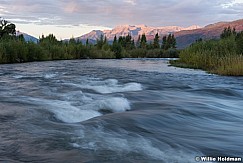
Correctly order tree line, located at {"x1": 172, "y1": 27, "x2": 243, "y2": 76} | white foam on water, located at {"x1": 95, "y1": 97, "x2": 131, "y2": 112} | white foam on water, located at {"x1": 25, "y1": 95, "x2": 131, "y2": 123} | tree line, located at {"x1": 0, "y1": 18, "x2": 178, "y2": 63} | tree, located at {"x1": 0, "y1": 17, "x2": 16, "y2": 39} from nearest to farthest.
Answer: white foam on water, located at {"x1": 25, "y1": 95, "x2": 131, "y2": 123} → white foam on water, located at {"x1": 95, "y1": 97, "x2": 131, "y2": 112} → tree line, located at {"x1": 172, "y1": 27, "x2": 243, "y2": 76} → tree line, located at {"x1": 0, "y1": 18, "x2": 178, "y2": 63} → tree, located at {"x1": 0, "y1": 17, "x2": 16, "y2": 39}

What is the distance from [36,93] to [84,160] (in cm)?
594

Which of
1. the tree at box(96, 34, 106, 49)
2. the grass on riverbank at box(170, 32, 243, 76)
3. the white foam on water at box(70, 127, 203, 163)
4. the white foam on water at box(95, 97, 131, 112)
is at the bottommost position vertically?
the white foam on water at box(70, 127, 203, 163)

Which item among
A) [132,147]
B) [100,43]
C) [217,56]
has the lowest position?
[132,147]

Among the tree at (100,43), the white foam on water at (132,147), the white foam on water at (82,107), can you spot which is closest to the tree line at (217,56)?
the white foam on water at (82,107)

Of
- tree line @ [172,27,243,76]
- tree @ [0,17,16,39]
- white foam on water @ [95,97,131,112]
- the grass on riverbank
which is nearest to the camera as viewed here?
white foam on water @ [95,97,131,112]

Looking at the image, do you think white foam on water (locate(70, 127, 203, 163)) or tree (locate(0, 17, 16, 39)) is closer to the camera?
white foam on water (locate(70, 127, 203, 163))

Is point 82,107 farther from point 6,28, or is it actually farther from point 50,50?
point 6,28

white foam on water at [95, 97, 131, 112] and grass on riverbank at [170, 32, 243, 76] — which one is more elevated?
grass on riverbank at [170, 32, 243, 76]

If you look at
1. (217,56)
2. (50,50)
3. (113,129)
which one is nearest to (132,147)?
(113,129)

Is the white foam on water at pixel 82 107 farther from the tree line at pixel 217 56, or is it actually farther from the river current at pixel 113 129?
the tree line at pixel 217 56

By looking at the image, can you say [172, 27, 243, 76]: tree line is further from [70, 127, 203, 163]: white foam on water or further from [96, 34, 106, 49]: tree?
[96, 34, 106, 49]: tree

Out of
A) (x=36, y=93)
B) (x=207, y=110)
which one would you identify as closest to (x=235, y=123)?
(x=207, y=110)

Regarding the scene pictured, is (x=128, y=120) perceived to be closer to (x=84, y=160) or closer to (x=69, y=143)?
(x=69, y=143)

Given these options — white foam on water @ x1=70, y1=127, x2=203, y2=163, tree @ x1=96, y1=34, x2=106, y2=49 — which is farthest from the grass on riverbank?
tree @ x1=96, y1=34, x2=106, y2=49
